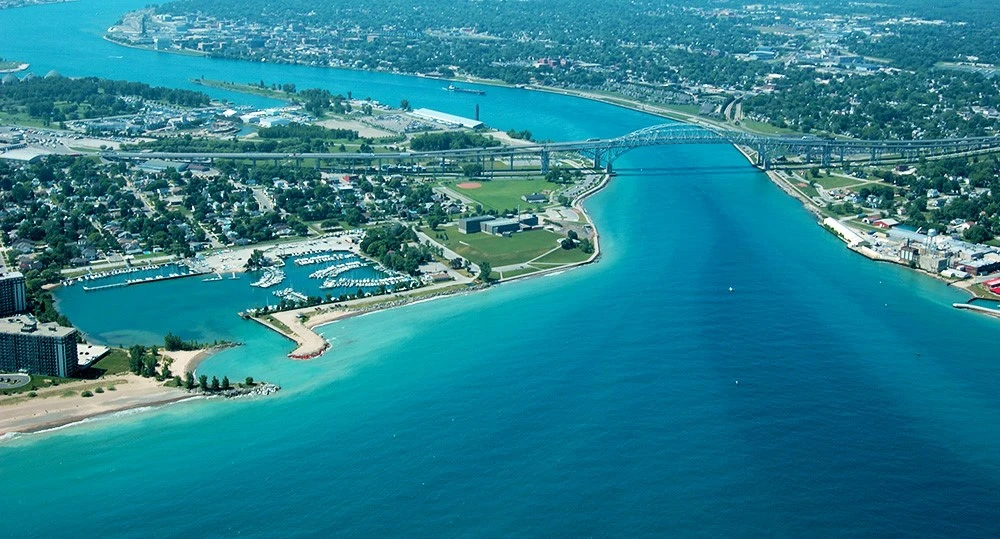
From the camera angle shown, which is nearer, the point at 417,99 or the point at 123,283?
the point at 123,283

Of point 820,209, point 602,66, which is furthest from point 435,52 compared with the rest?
point 820,209

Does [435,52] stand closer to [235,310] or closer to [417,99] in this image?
[417,99]

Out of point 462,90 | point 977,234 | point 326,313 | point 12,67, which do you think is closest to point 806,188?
point 977,234

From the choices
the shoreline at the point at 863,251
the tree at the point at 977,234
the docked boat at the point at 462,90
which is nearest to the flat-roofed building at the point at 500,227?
the shoreline at the point at 863,251

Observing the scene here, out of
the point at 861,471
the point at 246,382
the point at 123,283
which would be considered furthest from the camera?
the point at 123,283

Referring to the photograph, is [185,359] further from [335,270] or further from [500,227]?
[500,227]
